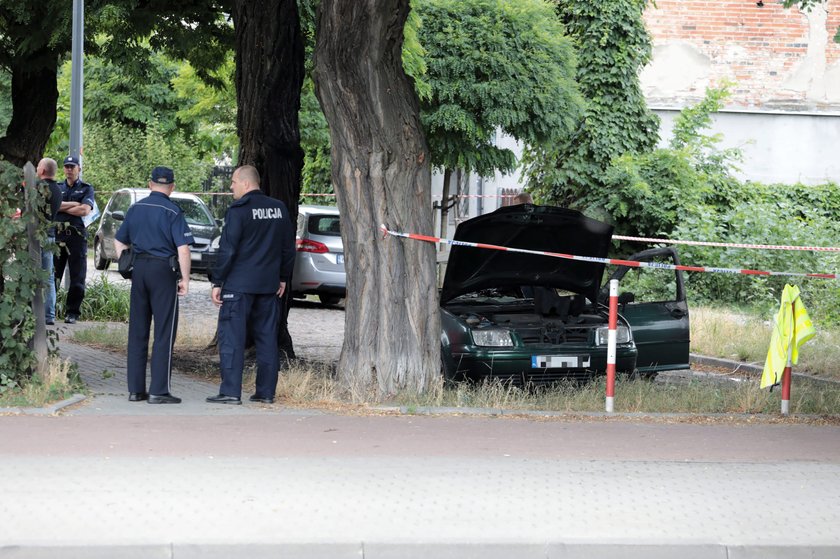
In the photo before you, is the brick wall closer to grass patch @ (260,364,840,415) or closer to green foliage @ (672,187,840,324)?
green foliage @ (672,187,840,324)

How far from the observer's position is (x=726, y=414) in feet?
33.8

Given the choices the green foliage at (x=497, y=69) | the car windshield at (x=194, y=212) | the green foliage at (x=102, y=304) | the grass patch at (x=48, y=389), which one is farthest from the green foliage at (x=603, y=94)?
the grass patch at (x=48, y=389)

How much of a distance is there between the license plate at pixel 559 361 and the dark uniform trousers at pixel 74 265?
7.07 m

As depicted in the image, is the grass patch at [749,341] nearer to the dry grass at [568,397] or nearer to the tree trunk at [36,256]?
the dry grass at [568,397]

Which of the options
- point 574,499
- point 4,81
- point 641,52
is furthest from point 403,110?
point 4,81

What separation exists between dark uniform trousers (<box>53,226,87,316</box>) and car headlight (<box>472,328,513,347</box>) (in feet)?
21.9

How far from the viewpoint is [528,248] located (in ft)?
37.7

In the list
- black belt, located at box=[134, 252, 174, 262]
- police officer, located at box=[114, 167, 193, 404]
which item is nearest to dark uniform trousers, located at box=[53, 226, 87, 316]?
police officer, located at box=[114, 167, 193, 404]

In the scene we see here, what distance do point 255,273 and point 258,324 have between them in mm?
424

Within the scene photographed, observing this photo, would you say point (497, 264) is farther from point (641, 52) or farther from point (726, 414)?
point (641, 52)

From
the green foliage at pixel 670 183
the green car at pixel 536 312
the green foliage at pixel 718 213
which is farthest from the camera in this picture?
the green foliage at pixel 670 183

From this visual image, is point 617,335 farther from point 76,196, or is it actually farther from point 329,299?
point 329,299

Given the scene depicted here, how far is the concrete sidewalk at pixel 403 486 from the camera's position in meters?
6.18

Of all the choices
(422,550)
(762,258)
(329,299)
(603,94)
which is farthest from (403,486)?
(603,94)
